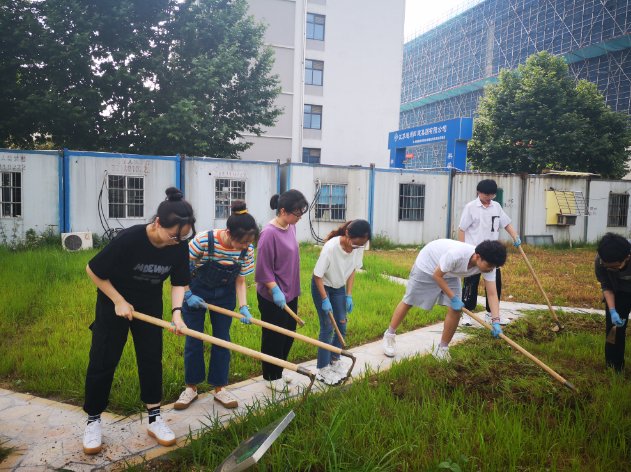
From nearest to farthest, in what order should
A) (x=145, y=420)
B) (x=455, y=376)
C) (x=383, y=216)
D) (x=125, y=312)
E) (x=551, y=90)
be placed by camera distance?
(x=125, y=312)
(x=145, y=420)
(x=455, y=376)
(x=383, y=216)
(x=551, y=90)

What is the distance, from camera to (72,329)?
16.9 feet

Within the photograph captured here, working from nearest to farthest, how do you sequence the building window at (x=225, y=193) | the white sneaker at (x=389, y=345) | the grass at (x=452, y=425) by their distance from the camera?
the grass at (x=452, y=425) < the white sneaker at (x=389, y=345) < the building window at (x=225, y=193)

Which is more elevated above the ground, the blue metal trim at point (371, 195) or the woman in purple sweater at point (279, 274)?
the blue metal trim at point (371, 195)

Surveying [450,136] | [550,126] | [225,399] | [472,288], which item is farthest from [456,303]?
[550,126]

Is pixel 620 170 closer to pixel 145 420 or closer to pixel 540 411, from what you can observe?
pixel 540 411

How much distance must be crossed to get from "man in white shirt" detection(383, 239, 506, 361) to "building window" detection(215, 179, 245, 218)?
8.84 m

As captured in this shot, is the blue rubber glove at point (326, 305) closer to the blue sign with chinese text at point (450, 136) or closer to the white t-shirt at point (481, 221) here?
the white t-shirt at point (481, 221)

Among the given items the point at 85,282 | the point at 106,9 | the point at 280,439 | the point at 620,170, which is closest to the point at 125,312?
the point at 280,439

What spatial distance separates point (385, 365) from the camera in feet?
14.9

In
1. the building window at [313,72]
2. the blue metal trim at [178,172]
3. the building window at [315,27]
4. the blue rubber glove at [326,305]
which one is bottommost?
the blue rubber glove at [326,305]

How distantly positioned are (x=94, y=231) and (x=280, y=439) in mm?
10358

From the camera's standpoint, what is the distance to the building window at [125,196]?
11797 mm

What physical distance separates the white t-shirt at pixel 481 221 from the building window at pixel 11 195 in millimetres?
10116

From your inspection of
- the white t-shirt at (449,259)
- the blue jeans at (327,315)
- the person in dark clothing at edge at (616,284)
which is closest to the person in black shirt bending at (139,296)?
the blue jeans at (327,315)
